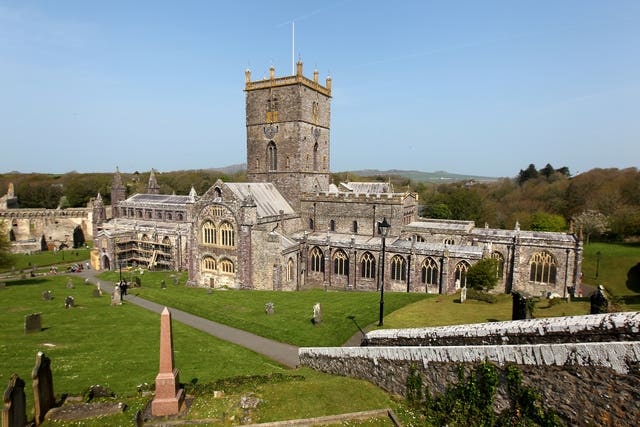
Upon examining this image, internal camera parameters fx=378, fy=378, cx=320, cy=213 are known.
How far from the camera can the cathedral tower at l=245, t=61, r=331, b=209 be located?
3591cm

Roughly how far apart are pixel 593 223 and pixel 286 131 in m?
42.0

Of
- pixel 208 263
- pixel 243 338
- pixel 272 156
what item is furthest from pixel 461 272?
pixel 208 263

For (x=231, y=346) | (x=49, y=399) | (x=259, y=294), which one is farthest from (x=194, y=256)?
(x=49, y=399)

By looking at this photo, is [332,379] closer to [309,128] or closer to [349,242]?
[349,242]

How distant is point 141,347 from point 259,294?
11387 millimetres

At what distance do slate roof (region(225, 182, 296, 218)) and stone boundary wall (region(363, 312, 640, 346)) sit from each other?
23.7 metres

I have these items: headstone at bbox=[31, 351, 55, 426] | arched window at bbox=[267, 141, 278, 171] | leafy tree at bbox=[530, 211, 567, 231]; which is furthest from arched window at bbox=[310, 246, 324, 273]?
leafy tree at bbox=[530, 211, 567, 231]

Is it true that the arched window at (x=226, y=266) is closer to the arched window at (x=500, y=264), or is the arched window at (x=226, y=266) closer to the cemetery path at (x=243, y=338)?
the cemetery path at (x=243, y=338)

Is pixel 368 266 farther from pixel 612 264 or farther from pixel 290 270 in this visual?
pixel 612 264

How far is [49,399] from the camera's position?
11.2 meters

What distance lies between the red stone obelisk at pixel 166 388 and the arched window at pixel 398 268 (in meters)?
22.7

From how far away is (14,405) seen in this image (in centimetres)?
959

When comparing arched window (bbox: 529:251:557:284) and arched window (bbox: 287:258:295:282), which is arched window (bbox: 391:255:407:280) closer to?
arched window (bbox: 287:258:295:282)

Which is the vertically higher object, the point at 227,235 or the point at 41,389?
the point at 227,235
